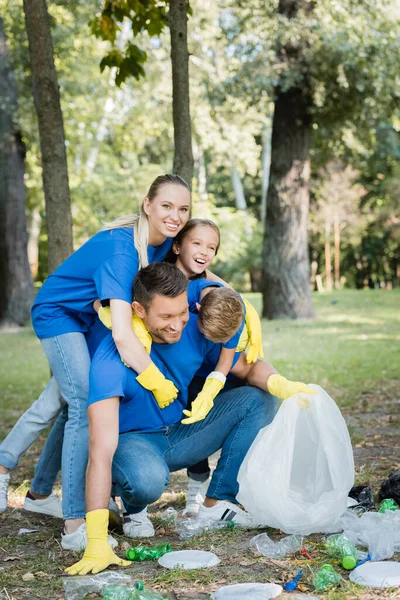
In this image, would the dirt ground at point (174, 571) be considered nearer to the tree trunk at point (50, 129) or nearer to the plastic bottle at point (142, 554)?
the plastic bottle at point (142, 554)

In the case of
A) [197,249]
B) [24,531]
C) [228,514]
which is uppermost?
[197,249]

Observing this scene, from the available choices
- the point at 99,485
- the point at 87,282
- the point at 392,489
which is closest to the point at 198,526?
the point at 99,485

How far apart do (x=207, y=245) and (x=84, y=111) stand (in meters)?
17.1

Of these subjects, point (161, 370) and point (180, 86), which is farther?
point (180, 86)

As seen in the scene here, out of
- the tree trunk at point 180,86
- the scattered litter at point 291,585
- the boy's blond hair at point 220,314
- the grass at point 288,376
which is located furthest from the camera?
the tree trunk at point 180,86

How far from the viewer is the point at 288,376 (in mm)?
7672

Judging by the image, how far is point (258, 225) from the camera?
97.5ft

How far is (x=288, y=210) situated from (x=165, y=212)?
1049 cm

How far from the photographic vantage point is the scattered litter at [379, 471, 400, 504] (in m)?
3.47

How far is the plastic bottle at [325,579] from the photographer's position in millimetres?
2504

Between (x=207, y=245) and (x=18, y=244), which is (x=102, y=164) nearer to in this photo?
(x=18, y=244)

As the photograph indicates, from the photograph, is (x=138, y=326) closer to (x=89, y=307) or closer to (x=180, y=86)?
(x=89, y=307)

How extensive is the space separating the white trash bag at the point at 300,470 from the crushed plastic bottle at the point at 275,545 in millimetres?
73

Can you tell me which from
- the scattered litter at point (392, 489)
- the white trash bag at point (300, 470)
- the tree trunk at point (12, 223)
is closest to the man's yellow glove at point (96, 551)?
the white trash bag at point (300, 470)
